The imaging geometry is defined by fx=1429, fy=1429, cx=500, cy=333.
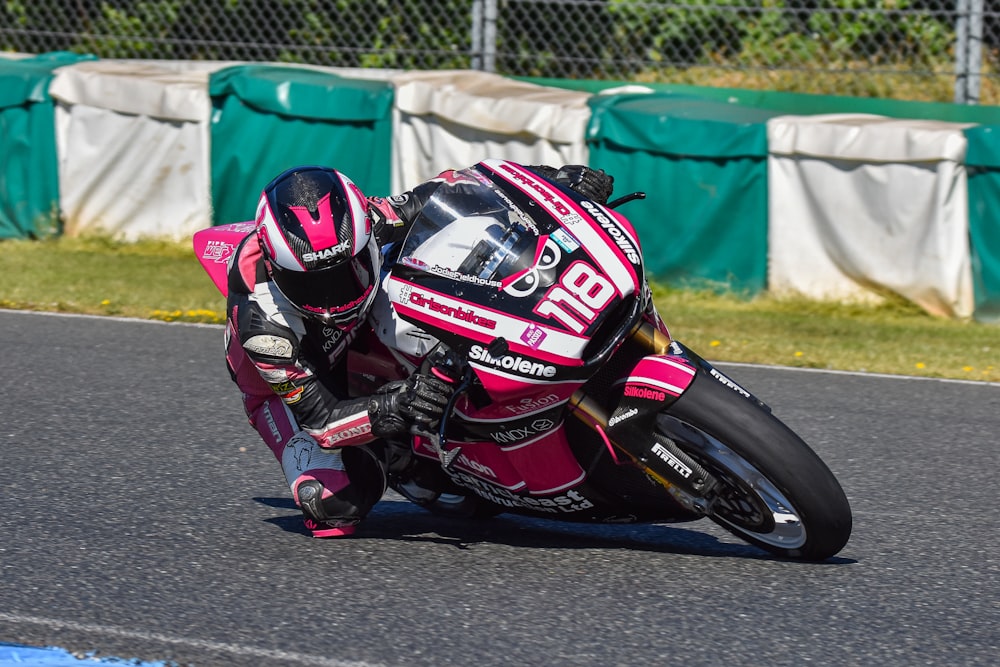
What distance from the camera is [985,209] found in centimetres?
855

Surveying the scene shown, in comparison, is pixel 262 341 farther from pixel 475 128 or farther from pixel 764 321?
pixel 475 128

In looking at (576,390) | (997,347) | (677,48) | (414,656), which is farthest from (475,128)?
(414,656)

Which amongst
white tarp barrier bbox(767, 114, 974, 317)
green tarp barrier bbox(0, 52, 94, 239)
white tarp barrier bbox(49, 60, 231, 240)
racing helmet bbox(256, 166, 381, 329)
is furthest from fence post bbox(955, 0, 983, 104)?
racing helmet bbox(256, 166, 381, 329)

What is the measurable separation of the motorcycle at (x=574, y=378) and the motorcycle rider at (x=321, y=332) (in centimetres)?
12

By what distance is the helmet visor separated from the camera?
3.85m

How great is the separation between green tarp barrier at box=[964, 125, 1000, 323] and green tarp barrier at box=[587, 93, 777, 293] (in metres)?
1.24

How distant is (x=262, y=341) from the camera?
405 cm

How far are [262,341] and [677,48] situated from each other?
6900mm

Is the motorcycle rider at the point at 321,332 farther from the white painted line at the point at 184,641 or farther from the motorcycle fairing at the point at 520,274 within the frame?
the white painted line at the point at 184,641

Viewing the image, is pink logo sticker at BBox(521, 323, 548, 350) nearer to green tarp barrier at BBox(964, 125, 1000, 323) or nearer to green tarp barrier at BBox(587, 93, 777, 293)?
green tarp barrier at BBox(587, 93, 777, 293)

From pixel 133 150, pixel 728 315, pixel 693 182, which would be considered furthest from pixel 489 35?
pixel 728 315

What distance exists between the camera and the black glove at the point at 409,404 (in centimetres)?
377

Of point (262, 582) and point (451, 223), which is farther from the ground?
point (451, 223)

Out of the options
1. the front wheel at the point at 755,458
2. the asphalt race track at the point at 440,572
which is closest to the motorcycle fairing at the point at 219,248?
the asphalt race track at the point at 440,572
